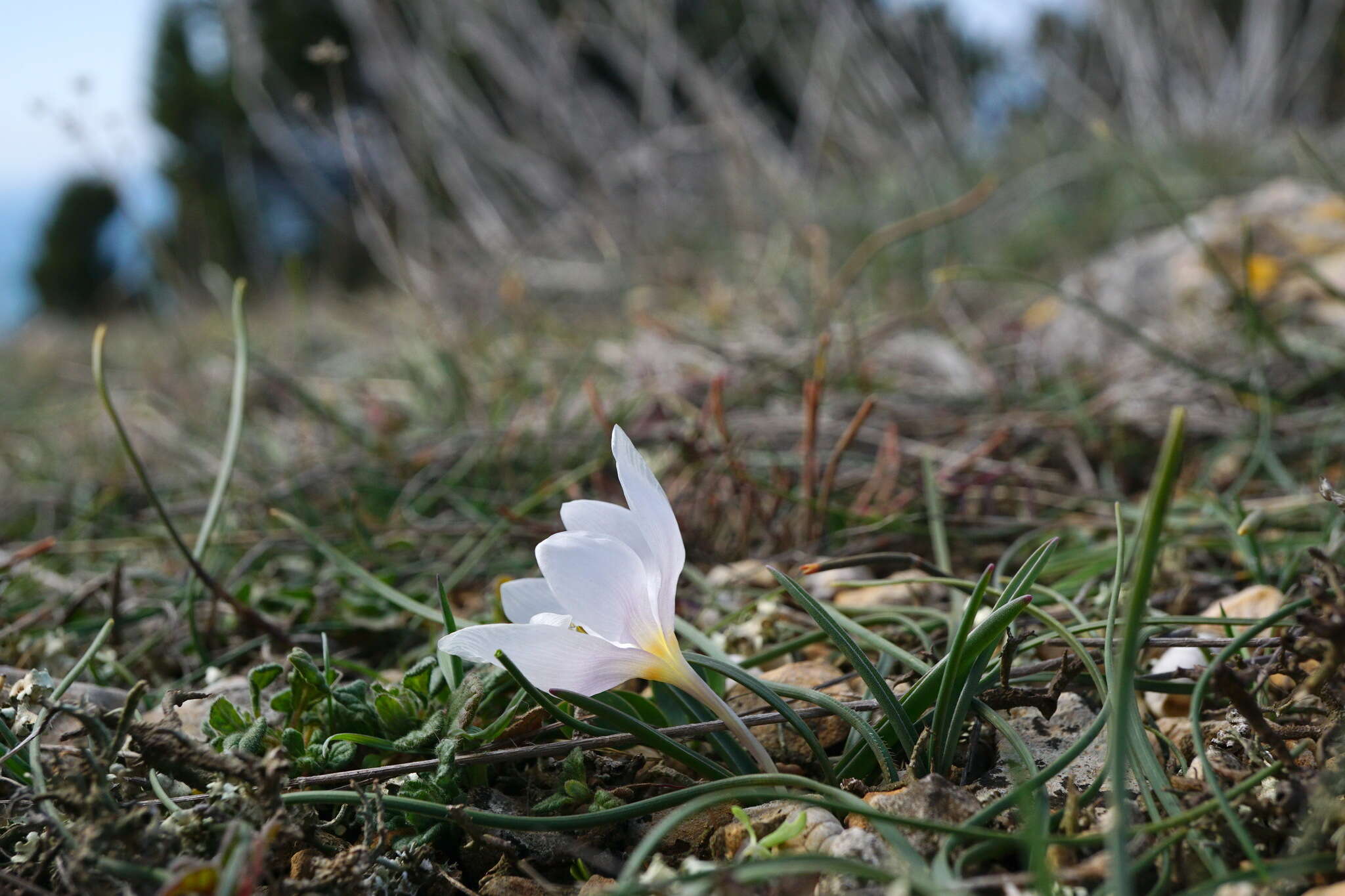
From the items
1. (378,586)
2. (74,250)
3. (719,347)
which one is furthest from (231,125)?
(378,586)

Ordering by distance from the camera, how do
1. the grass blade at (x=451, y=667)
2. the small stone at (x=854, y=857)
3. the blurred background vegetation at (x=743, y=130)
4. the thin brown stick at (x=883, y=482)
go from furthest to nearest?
the blurred background vegetation at (x=743, y=130) < the thin brown stick at (x=883, y=482) < the grass blade at (x=451, y=667) < the small stone at (x=854, y=857)

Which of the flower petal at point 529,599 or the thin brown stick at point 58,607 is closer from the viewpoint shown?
the flower petal at point 529,599

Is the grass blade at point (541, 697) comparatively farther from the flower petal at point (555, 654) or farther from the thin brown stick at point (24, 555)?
the thin brown stick at point (24, 555)

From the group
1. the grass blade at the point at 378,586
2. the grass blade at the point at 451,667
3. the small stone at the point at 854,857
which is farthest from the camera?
the grass blade at the point at 378,586

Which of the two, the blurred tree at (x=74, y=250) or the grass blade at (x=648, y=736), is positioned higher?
the grass blade at (x=648, y=736)

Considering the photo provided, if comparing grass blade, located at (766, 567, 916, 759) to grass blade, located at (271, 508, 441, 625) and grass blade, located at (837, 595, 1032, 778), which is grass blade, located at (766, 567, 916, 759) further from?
grass blade, located at (271, 508, 441, 625)

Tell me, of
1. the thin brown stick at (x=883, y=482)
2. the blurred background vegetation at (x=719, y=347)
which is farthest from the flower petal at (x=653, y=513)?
the thin brown stick at (x=883, y=482)
